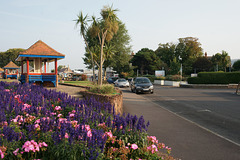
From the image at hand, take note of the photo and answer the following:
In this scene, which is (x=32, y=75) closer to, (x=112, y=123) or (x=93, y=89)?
(x=93, y=89)

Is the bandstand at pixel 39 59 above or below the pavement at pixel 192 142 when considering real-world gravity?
above

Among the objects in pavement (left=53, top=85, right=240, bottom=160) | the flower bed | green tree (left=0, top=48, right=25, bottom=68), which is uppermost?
green tree (left=0, top=48, right=25, bottom=68)

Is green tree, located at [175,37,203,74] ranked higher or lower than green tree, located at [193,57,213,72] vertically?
higher

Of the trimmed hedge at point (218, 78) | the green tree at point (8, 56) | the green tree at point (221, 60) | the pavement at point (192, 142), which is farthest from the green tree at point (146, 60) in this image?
the pavement at point (192, 142)

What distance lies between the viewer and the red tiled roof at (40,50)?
19156 mm

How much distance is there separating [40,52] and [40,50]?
17.5 inches

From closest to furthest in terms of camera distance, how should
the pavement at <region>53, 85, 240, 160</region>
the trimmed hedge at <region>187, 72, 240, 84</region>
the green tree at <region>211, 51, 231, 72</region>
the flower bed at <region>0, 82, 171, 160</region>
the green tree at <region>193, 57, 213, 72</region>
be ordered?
1. the flower bed at <region>0, 82, 171, 160</region>
2. the pavement at <region>53, 85, 240, 160</region>
3. the trimmed hedge at <region>187, 72, 240, 84</region>
4. the green tree at <region>193, 57, 213, 72</region>
5. the green tree at <region>211, 51, 231, 72</region>

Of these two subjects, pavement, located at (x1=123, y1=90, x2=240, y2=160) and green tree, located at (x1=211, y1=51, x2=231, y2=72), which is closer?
pavement, located at (x1=123, y1=90, x2=240, y2=160)

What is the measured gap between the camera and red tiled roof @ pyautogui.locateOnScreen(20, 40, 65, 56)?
62.8 feet

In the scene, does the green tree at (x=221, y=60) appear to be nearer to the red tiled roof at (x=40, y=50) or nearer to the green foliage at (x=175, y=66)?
the green foliage at (x=175, y=66)

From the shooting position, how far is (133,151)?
10.4 ft

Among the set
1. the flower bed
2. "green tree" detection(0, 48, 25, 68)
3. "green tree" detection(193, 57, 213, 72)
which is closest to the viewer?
the flower bed

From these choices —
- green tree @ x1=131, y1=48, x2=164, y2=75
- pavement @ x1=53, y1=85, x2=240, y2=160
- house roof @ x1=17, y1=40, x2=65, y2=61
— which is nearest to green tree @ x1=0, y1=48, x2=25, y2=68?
green tree @ x1=131, y1=48, x2=164, y2=75

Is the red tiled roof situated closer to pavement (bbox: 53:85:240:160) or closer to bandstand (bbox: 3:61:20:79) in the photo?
pavement (bbox: 53:85:240:160)
